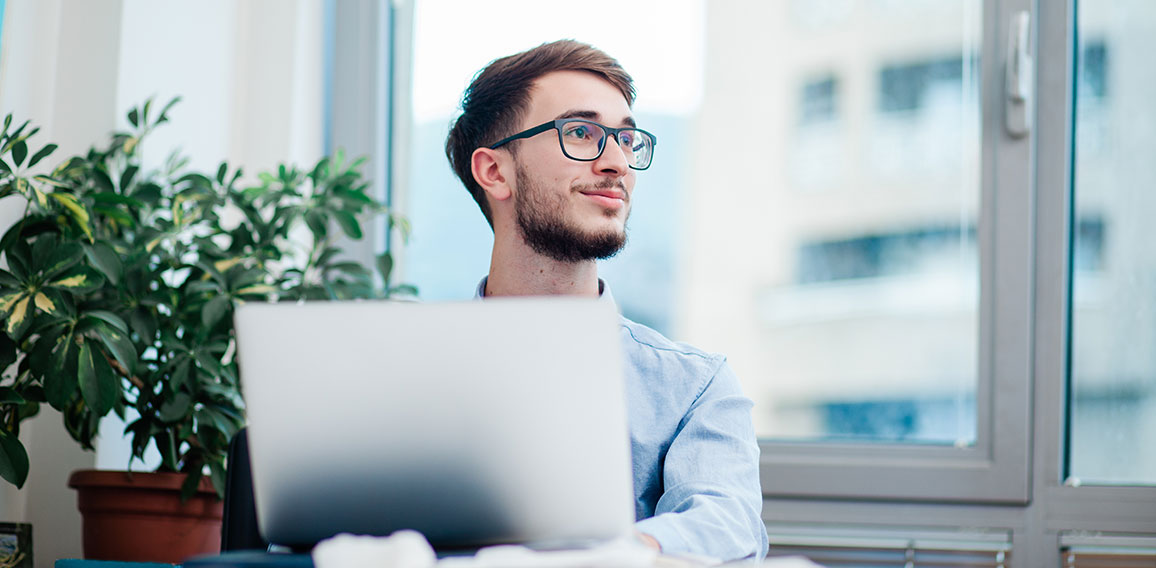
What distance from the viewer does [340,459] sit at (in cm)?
96

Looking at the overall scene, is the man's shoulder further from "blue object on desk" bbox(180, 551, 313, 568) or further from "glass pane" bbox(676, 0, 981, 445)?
"glass pane" bbox(676, 0, 981, 445)

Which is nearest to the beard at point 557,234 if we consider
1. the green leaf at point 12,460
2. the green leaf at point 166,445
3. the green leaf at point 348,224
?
the green leaf at point 348,224

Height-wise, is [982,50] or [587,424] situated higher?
[982,50]

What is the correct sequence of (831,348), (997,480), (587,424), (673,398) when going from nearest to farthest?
(587,424)
(673,398)
(997,480)
(831,348)

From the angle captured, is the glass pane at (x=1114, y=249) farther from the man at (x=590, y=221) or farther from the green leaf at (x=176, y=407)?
the green leaf at (x=176, y=407)

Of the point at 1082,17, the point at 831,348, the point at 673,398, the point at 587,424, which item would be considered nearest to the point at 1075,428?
the point at 831,348

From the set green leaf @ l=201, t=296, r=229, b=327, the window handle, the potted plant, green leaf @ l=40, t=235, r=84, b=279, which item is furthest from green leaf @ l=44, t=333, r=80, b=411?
the window handle

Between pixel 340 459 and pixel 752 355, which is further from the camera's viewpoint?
pixel 752 355

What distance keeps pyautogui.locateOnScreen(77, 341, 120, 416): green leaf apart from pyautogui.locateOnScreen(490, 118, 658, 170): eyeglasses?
721 mm

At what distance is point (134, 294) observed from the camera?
1745mm

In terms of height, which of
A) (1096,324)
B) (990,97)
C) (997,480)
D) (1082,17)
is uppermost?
(1082,17)

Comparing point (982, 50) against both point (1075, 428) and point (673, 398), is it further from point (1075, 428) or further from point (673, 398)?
point (673, 398)

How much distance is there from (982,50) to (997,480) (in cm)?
92

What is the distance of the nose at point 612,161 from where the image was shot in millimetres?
1565
